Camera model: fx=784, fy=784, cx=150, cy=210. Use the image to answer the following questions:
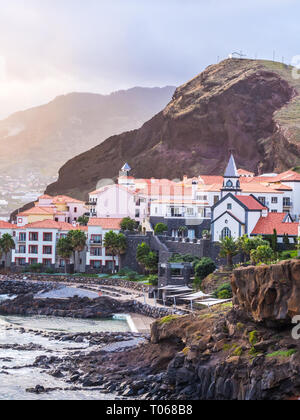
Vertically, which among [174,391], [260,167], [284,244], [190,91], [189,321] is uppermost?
[190,91]

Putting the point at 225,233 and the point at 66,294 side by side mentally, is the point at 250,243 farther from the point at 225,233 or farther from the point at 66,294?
the point at 66,294

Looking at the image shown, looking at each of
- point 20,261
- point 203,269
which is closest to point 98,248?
point 20,261

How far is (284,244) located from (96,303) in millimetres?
17709

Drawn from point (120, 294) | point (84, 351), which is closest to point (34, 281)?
point (120, 294)

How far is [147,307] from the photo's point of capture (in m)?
65.0

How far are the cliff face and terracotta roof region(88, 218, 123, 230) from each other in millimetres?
43640

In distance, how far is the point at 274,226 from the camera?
72500mm

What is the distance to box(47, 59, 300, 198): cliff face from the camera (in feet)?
453

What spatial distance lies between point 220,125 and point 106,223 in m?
58.4

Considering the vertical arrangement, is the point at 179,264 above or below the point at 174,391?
above

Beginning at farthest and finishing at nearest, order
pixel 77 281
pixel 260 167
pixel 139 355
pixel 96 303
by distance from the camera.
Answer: pixel 260 167 → pixel 77 281 → pixel 96 303 → pixel 139 355

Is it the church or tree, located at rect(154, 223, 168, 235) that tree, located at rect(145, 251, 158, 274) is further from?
the church

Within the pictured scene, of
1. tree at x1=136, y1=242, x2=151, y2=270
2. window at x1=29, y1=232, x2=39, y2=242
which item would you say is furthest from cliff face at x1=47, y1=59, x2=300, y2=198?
tree at x1=136, y1=242, x2=151, y2=270

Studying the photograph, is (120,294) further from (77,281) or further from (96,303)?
(77,281)
